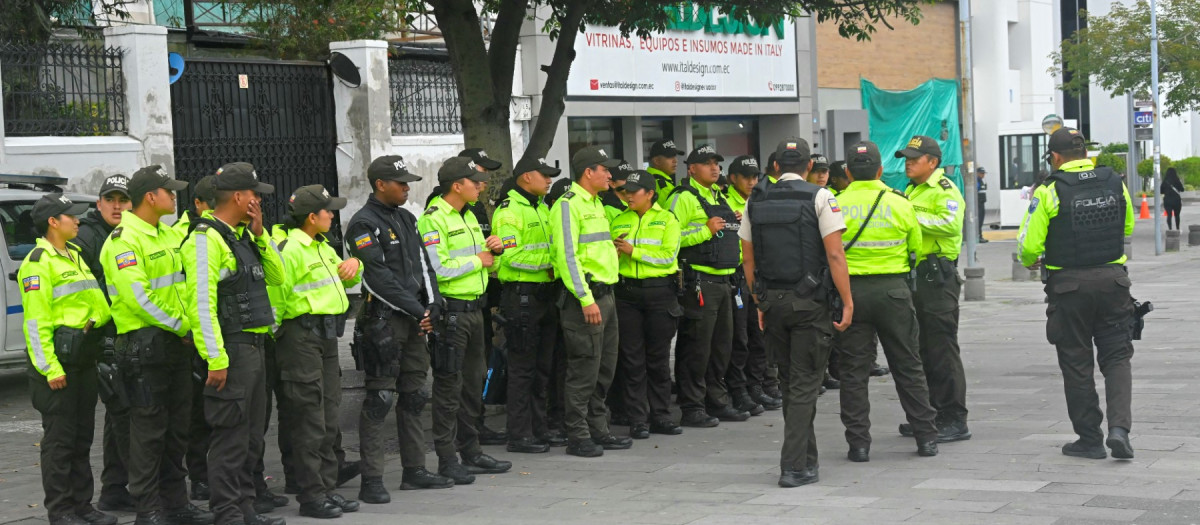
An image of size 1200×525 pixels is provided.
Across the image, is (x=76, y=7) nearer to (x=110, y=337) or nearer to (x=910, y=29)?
(x=110, y=337)

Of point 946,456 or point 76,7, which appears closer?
point 946,456

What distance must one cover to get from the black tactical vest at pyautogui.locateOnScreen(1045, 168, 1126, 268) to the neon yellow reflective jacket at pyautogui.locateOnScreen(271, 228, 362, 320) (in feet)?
13.4

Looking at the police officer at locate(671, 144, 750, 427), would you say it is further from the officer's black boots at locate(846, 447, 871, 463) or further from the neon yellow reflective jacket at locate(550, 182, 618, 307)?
the officer's black boots at locate(846, 447, 871, 463)

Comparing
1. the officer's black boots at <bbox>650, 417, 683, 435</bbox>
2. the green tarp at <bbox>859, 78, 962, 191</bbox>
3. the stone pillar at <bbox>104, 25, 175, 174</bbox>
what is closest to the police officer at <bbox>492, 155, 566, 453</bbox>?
the officer's black boots at <bbox>650, 417, 683, 435</bbox>

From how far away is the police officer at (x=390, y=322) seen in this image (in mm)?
7562

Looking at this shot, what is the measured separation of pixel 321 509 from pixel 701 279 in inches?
142

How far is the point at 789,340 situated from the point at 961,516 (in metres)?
1.59

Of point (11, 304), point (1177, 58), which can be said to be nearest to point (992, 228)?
point (1177, 58)

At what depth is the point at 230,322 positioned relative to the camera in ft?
22.0

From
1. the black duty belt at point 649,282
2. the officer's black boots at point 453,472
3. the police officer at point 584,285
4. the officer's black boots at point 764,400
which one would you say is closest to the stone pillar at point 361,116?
the officer's black boots at point 764,400

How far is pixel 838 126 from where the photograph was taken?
26.1m

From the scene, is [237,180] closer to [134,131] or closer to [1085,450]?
[1085,450]

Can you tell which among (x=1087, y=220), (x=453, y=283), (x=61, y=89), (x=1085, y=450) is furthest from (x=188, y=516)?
(x=61, y=89)

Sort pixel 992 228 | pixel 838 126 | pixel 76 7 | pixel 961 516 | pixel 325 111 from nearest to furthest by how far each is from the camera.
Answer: pixel 961 516 < pixel 76 7 < pixel 325 111 < pixel 838 126 < pixel 992 228
